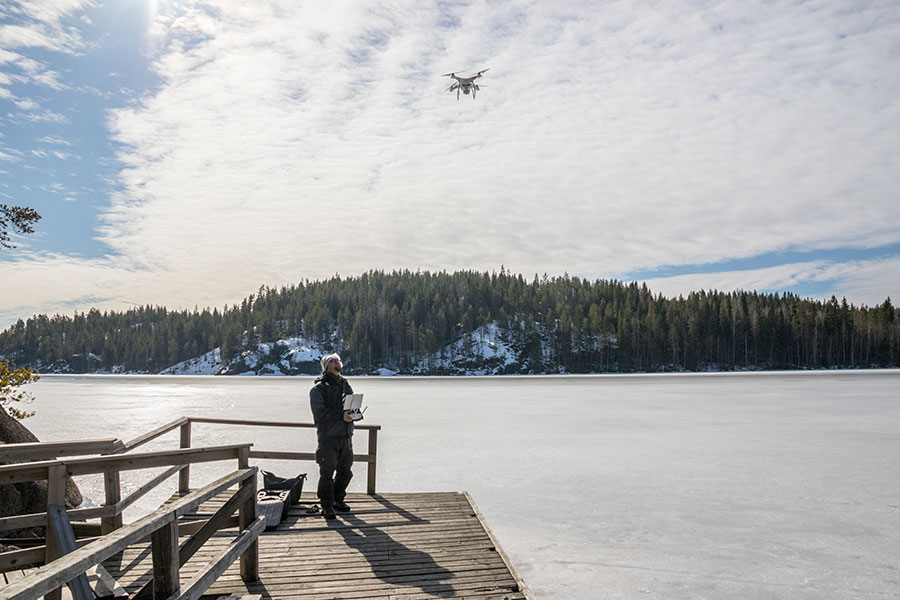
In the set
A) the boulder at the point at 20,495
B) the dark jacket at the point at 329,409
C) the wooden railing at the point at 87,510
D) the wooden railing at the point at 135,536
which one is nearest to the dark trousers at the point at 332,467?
the dark jacket at the point at 329,409

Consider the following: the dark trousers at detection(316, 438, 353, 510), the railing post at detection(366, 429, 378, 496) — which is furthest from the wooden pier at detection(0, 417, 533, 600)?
the railing post at detection(366, 429, 378, 496)

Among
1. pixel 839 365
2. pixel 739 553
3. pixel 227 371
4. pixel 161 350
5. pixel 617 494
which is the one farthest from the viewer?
pixel 161 350

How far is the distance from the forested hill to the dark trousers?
364 ft

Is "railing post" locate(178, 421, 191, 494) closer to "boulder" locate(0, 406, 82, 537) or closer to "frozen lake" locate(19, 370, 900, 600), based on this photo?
"frozen lake" locate(19, 370, 900, 600)

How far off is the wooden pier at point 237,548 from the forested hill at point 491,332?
4394 inches

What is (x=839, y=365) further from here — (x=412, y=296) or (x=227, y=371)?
(x=227, y=371)

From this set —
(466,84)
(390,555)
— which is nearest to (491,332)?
(466,84)

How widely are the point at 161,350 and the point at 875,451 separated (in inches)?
6755

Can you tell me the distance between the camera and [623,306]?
132 metres

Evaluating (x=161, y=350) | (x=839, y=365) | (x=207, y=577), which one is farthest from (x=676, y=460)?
(x=161, y=350)

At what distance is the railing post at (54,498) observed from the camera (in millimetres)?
3840

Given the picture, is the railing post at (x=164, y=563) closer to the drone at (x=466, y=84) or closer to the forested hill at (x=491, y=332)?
the drone at (x=466, y=84)

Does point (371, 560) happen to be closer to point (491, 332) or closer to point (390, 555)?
point (390, 555)

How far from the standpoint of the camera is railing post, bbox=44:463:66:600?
12.6 feet
